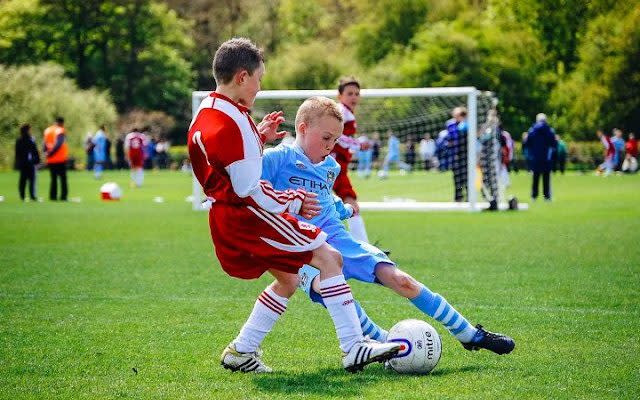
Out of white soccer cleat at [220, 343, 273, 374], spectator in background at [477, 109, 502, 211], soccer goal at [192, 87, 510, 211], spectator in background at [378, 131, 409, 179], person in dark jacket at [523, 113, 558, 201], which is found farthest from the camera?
spectator in background at [378, 131, 409, 179]

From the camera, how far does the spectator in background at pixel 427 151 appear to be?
29.7m

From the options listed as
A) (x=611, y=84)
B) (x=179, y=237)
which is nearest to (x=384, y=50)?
(x=611, y=84)

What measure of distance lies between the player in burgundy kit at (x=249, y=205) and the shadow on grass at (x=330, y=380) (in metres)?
0.12

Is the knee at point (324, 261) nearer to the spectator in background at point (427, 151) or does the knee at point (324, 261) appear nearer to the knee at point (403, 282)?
the knee at point (403, 282)

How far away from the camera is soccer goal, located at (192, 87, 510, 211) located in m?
21.9

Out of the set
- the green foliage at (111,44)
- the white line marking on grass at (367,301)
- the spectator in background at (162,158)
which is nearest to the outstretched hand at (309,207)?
the white line marking on grass at (367,301)

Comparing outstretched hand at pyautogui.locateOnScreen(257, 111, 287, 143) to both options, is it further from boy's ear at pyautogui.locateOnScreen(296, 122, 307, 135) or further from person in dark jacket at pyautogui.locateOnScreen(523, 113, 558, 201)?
person in dark jacket at pyautogui.locateOnScreen(523, 113, 558, 201)

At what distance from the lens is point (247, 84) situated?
620 cm

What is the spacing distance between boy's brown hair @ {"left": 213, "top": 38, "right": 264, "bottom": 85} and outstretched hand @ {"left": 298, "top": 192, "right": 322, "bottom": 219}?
0.79 meters

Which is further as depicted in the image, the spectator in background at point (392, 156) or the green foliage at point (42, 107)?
the green foliage at point (42, 107)

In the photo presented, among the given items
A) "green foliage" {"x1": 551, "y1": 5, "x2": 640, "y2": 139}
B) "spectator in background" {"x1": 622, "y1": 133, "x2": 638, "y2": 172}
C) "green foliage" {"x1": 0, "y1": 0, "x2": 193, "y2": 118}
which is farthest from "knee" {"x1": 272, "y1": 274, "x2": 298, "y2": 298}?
"green foliage" {"x1": 0, "y1": 0, "x2": 193, "y2": 118}

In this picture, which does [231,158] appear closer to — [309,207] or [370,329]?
[309,207]

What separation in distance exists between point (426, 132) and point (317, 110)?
22.8 meters

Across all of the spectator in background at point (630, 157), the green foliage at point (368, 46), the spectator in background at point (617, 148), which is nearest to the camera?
the spectator in background at point (617, 148)
